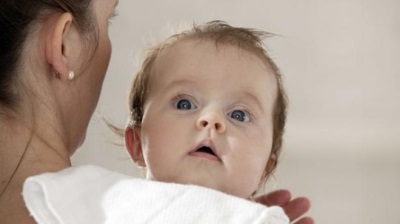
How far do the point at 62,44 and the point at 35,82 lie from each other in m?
0.06

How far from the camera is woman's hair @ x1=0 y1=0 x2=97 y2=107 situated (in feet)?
3.05

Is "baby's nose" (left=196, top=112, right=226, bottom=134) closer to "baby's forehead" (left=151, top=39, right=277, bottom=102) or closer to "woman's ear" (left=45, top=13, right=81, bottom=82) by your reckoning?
"baby's forehead" (left=151, top=39, right=277, bottom=102)

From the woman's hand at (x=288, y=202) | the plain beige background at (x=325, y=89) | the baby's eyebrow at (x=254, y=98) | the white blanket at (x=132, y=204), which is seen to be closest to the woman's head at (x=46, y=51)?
the white blanket at (x=132, y=204)

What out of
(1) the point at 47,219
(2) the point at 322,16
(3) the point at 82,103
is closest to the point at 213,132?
(3) the point at 82,103

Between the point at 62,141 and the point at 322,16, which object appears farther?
the point at 322,16

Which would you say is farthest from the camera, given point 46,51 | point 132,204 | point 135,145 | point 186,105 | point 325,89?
point 325,89

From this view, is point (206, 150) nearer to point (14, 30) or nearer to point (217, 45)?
point (217, 45)

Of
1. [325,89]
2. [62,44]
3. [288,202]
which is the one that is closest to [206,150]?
[62,44]

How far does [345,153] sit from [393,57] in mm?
340

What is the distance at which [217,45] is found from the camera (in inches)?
46.6

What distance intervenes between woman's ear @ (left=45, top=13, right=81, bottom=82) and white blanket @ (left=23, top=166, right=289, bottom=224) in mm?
157

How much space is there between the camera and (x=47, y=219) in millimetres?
833

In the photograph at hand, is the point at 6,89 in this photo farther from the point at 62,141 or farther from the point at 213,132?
the point at 213,132

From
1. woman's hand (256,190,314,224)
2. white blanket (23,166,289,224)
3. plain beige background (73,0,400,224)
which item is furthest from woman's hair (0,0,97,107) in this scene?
plain beige background (73,0,400,224)
